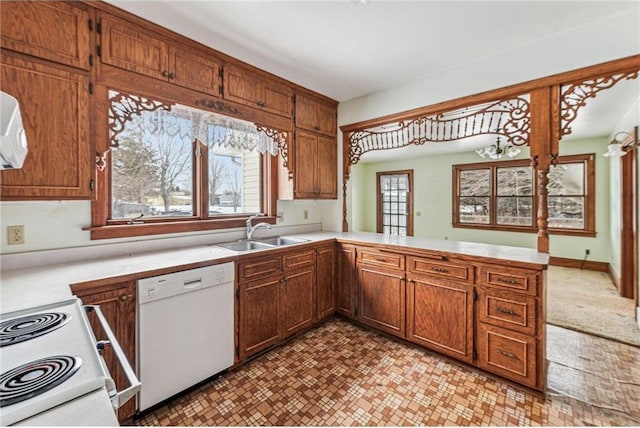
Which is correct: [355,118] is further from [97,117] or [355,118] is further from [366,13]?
[97,117]

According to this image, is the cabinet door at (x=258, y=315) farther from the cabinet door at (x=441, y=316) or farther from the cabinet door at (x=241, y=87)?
the cabinet door at (x=241, y=87)

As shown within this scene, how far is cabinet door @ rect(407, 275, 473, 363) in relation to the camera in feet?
7.29

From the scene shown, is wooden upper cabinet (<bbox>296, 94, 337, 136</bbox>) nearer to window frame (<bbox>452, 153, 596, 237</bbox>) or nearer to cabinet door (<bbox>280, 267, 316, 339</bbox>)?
cabinet door (<bbox>280, 267, 316, 339</bbox>)

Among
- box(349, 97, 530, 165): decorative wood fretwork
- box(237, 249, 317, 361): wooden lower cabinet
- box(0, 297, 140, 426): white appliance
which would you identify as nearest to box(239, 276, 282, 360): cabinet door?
box(237, 249, 317, 361): wooden lower cabinet

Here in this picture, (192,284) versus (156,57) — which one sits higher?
(156,57)

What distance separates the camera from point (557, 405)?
1.83m

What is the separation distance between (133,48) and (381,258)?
255 centimetres

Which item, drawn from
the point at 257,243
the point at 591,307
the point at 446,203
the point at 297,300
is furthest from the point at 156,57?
the point at 446,203

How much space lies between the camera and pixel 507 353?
6.65 feet

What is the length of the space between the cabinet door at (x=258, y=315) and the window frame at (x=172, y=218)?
0.78m

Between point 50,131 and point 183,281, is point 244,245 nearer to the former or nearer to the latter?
point 183,281

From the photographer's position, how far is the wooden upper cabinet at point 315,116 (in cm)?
311

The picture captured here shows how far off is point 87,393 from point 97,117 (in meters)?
1.75

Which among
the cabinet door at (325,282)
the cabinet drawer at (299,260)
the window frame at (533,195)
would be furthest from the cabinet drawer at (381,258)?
the window frame at (533,195)
